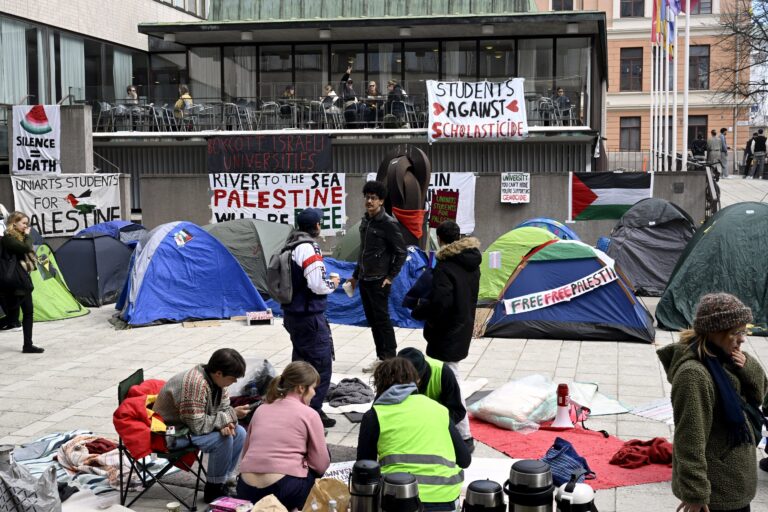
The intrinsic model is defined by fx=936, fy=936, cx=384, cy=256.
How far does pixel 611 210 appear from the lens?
1991 centimetres

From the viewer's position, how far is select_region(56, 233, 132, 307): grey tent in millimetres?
15938

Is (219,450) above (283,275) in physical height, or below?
below

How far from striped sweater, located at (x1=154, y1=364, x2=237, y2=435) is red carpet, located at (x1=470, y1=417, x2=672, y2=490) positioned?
2.51 meters

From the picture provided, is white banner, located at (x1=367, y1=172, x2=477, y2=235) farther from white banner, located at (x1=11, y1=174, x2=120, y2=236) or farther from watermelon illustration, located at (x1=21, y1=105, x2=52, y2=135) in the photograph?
watermelon illustration, located at (x1=21, y1=105, x2=52, y2=135)

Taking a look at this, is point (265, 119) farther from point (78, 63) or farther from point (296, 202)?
point (78, 63)

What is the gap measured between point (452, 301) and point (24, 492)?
11.4 ft

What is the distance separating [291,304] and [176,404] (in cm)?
185

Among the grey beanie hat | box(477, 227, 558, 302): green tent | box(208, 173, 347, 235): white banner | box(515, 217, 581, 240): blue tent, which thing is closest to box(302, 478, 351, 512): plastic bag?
the grey beanie hat

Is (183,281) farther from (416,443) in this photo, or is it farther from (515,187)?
(416,443)

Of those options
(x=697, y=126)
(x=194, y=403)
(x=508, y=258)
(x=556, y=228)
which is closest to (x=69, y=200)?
(x=556, y=228)

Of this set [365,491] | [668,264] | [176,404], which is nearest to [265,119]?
[668,264]

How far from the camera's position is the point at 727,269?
13.0m

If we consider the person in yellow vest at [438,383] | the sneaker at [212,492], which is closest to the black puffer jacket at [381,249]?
the person in yellow vest at [438,383]

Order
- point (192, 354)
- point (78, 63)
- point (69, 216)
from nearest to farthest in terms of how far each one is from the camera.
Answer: point (192, 354) < point (69, 216) < point (78, 63)
